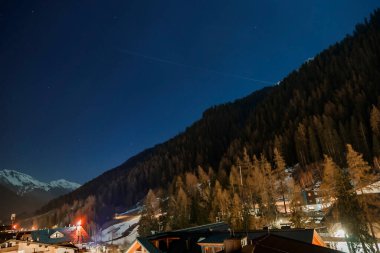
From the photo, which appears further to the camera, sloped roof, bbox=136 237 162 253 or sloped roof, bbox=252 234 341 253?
sloped roof, bbox=136 237 162 253

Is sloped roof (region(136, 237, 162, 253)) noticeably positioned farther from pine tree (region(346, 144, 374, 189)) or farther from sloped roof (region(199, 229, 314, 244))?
pine tree (region(346, 144, 374, 189))

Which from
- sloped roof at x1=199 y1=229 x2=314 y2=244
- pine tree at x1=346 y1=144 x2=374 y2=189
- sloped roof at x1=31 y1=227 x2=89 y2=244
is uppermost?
pine tree at x1=346 y1=144 x2=374 y2=189

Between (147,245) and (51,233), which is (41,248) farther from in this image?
(51,233)

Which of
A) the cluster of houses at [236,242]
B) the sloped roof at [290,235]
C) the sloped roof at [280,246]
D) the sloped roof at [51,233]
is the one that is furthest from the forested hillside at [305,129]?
the sloped roof at [280,246]

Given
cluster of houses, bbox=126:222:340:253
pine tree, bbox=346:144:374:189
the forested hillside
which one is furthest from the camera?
the forested hillside

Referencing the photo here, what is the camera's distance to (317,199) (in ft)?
251

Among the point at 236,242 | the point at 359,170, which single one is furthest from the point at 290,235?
the point at 359,170

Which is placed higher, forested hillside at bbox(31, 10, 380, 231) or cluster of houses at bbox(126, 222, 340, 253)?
forested hillside at bbox(31, 10, 380, 231)

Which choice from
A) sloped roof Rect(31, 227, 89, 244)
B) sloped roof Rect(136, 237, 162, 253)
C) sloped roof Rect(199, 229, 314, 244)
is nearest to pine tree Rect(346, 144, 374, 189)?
sloped roof Rect(199, 229, 314, 244)

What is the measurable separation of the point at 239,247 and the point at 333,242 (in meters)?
30.5

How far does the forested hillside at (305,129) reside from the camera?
309 ft

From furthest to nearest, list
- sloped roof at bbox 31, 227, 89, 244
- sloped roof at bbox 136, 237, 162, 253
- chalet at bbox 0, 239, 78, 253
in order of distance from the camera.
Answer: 1. sloped roof at bbox 31, 227, 89, 244
2. chalet at bbox 0, 239, 78, 253
3. sloped roof at bbox 136, 237, 162, 253

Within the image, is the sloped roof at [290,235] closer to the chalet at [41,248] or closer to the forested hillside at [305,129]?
the chalet at [41,248]

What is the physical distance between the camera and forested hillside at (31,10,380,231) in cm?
9425
